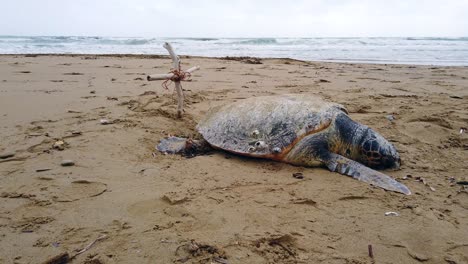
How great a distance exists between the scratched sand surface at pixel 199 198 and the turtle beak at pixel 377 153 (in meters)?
0.14

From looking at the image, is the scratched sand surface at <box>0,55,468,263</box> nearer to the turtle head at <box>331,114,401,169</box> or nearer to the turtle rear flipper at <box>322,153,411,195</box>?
the turtle rear flipper at <box>322,153,411,195</box>

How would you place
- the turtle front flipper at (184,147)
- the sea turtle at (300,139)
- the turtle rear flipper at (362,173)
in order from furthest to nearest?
the turtle front flipper at (184,147), the sea turtle at (300,139), the turtle rear flipper at (362,173)

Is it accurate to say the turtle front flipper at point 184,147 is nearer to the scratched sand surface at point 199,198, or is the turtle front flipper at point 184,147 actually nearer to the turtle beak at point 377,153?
the scratched sand surface at point 199,198

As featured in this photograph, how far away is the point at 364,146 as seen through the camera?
2.88m

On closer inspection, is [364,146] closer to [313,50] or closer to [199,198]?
[199,198]

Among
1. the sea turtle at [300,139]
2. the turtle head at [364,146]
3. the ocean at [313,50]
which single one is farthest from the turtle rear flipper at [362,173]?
the ocean at [313,50]

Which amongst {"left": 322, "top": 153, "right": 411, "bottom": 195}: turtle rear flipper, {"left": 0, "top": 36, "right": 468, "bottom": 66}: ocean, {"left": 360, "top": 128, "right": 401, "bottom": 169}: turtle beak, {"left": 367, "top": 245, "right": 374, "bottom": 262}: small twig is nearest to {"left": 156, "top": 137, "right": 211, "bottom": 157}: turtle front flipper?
{"left": 322, "top": 153, "right": 411, "bottom": 195}: turtle rear flipper

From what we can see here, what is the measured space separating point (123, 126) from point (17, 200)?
1538mm

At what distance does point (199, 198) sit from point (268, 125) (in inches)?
42.6

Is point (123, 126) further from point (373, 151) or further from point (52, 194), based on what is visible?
point (373, 151)

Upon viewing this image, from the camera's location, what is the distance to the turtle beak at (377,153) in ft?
9.21

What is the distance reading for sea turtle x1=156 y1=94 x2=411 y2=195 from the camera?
2801 millimetres

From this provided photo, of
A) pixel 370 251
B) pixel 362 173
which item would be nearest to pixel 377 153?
pixel 362 173

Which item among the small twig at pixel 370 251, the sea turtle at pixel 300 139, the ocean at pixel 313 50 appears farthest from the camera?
the ocean at pixel 313 50
